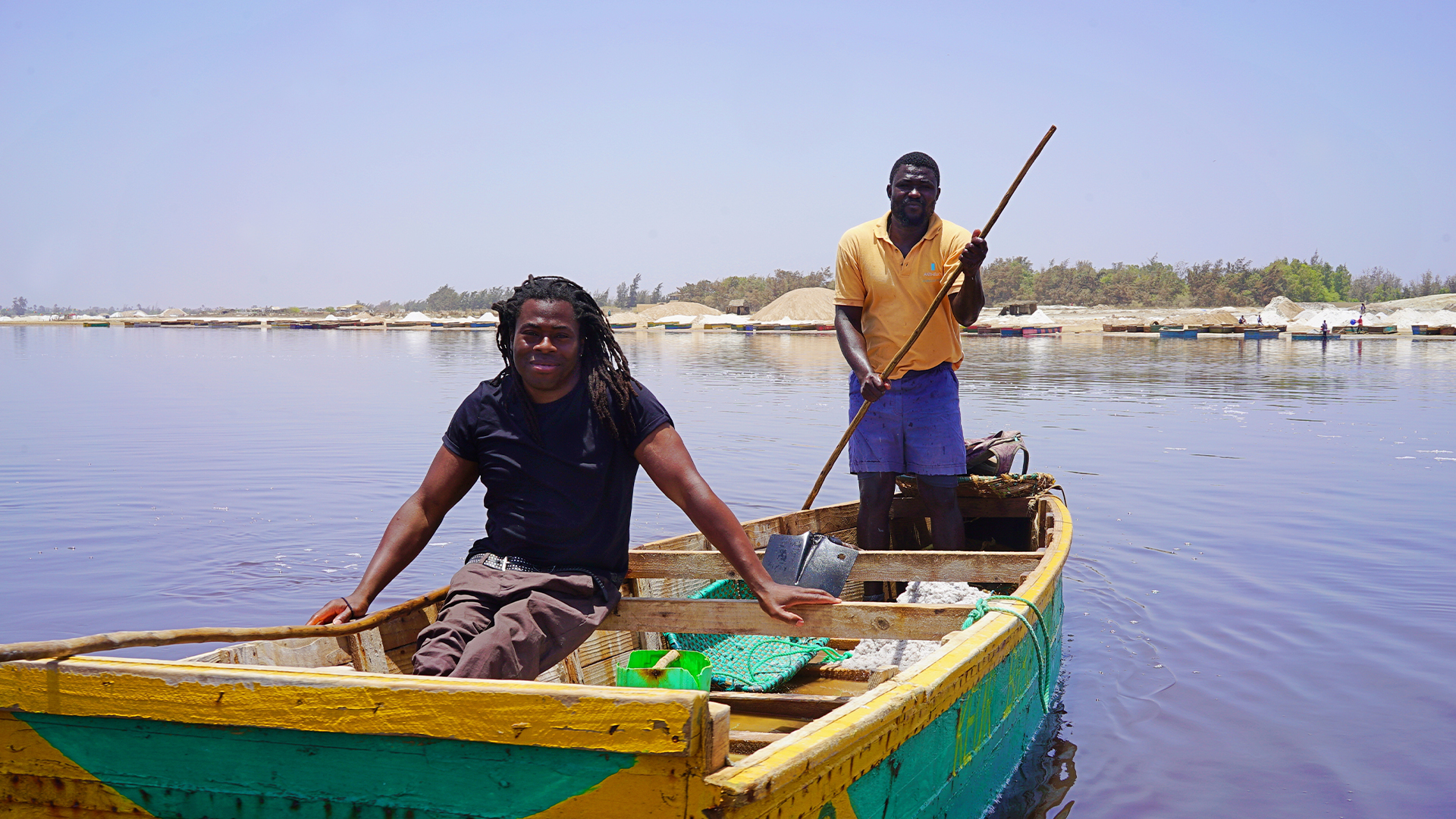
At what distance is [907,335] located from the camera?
5176mm

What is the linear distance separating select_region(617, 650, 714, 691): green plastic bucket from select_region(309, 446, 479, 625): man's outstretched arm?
2.97 ft

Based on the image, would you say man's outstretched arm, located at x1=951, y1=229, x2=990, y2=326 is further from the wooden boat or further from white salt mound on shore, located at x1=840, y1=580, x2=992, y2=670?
the wooden boat

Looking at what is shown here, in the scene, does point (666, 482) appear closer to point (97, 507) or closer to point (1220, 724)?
point (1220, 724)

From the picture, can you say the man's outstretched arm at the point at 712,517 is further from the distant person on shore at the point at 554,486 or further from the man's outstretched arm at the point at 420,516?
the man's outstretched arm at the point at 420,516

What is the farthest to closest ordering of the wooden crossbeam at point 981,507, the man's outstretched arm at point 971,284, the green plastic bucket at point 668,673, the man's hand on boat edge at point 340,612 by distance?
the wooden crossbeam at point 981,507 < the man's outstretched arm at point 971,284 < the green plastic bucket at point 668,673 < the man's hand on boat edge at point 340,612

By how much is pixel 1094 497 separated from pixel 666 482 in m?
8.17

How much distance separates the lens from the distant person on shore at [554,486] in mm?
3207

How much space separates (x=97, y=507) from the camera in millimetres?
9633

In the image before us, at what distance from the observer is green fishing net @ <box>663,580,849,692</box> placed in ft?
14.7

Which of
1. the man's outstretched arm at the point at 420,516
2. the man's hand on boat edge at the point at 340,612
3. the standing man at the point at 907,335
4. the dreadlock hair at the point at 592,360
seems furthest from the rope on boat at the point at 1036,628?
the man's hand on boat edge at the point at 340,612

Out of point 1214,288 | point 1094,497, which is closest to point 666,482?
point 1094,497

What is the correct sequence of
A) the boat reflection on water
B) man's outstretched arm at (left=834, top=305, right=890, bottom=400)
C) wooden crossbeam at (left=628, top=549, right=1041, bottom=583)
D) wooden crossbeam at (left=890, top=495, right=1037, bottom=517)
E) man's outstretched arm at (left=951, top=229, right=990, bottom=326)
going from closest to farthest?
the boat reflection on water < wooden crossbeam at (left=628, top=549, right=1041, bottom=583) < man's outstretched arm at (left=951, top=229, right=990, bottom=326) < man's outstretched arm at (left=834, top=305, right=890, bottom=400) < wooden crossbeam at (left=890, top=495, right=1037, bottom=517)

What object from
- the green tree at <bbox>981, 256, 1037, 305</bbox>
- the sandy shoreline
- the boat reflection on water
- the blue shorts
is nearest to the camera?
the boat reflection on water

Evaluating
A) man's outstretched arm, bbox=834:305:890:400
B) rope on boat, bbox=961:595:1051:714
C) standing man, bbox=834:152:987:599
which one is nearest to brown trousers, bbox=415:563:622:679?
rope on boat, bbox=961:595:1051:714
